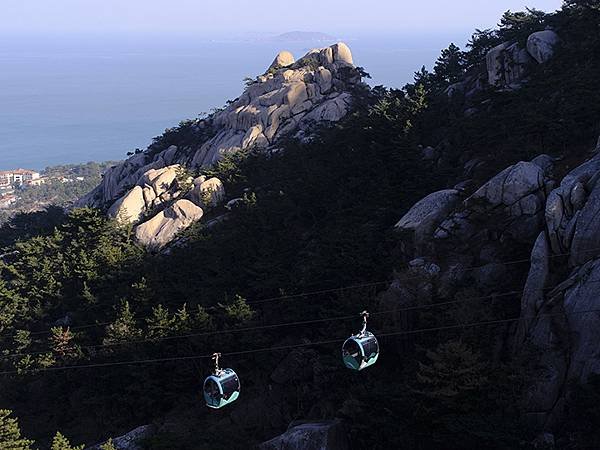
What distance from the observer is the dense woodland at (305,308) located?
15.5 m

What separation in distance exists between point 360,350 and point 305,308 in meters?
8.43

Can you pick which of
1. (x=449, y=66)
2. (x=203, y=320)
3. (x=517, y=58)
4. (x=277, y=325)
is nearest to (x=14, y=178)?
(x=449, y=66)

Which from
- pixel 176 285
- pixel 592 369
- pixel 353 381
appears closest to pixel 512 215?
pixel 592 369

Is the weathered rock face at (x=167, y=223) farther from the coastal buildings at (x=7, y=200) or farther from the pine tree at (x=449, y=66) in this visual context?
the coastal buildings at (x=7, y=200)

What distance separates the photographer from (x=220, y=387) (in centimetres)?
1368

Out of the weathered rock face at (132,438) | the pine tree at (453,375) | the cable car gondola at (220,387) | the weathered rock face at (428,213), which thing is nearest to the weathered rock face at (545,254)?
the weathered rock face at (428,213)

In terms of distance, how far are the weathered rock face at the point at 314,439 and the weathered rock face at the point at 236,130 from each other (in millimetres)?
20197

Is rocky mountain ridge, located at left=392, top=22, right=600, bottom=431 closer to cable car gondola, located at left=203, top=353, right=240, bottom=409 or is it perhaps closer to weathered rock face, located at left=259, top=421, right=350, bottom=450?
weathered rock face, located at left=259, top=421, right=350, bottom=450

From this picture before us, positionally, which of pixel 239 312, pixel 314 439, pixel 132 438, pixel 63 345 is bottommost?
pixel 132 438

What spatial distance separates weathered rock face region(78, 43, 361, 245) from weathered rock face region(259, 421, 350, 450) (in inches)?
795

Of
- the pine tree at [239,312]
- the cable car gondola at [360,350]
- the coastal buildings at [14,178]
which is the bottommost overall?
the coastal buildings at [14,178]

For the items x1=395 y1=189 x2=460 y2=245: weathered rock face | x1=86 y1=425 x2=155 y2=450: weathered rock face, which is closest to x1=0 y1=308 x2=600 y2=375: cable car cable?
x1=86 y1=425 x2=155 y2=450: weathered rock face

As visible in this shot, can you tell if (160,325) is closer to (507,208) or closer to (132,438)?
(132,438)

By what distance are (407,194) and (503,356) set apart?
10.6 metres
